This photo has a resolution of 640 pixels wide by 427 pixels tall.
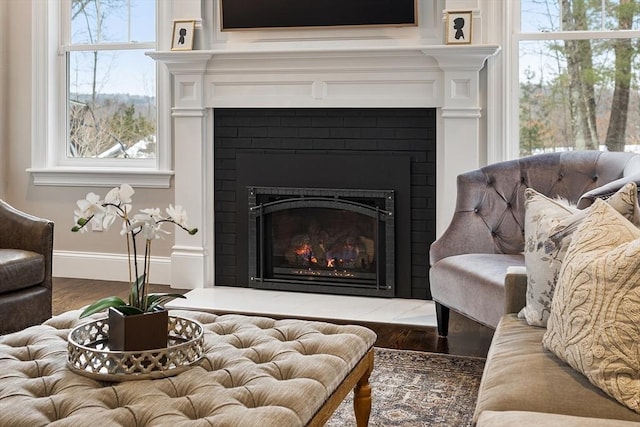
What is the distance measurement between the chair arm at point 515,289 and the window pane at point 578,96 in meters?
2.33

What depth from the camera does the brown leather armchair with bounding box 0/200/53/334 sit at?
3473 millimetres

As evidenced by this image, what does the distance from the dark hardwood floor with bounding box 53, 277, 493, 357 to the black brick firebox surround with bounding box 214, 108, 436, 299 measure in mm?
435

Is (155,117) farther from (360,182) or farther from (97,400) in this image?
(97,400)

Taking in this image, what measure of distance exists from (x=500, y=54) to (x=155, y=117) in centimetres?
231

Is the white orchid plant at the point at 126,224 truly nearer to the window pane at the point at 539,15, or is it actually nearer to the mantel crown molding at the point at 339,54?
the mantel crown molding at the point at 339,54

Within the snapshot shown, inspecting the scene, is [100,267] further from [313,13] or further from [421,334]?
[421,334]

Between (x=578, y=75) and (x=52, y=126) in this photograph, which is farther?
(x=52, y=126)

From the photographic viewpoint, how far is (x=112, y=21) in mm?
5297

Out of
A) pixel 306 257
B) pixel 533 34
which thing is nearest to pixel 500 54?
pixel 533 34

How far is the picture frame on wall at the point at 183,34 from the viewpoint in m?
4.78

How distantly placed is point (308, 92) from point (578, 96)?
1599mm

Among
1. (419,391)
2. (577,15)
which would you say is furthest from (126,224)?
(577,15)

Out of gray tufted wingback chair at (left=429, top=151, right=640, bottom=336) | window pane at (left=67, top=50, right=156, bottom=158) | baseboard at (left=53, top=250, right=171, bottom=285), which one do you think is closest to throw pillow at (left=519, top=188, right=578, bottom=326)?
gray tufted wingback chair at (left=429, top=151, right=640, bottom=336)

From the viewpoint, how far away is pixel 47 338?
2.20 meters
